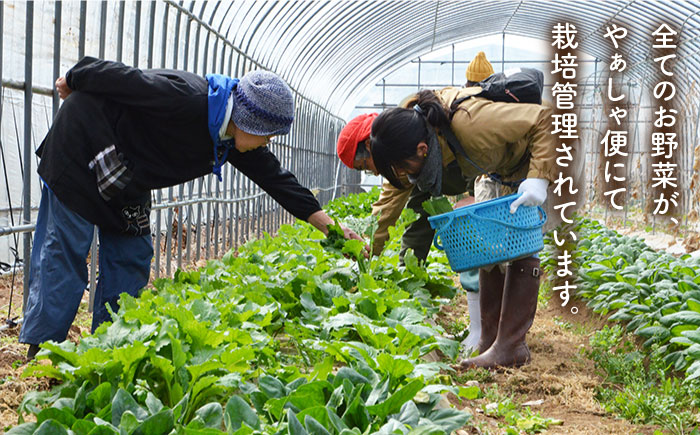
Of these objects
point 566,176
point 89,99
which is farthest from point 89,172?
point 566,176

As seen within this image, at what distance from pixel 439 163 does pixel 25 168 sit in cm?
220

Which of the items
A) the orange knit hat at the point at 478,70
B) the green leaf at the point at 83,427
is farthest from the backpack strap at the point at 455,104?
the orange knit hat at the point at 478,70

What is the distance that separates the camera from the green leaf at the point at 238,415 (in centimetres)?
197

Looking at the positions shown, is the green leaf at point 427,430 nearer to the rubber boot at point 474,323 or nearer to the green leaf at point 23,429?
the green leaf at point 23,429

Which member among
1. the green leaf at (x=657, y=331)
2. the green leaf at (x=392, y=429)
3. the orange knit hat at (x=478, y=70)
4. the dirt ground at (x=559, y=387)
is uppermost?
the orange knit hat at (x=478, y=70)

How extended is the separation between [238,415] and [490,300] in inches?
107

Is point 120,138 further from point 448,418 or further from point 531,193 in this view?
point 448,418

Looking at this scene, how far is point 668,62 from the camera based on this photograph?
38.9ft

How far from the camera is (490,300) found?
446 cm

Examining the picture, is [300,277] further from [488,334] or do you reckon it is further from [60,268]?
[488,334]

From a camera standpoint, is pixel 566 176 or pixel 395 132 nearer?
pixel 395 132

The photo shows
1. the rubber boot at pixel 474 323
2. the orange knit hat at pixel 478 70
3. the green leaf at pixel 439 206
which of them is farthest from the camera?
the orange knit hat at pixel 478 70

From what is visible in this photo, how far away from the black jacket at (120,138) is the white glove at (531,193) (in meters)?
1.48

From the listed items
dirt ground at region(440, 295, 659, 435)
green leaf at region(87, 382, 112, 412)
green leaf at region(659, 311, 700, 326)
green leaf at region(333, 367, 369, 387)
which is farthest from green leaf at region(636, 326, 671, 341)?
green leaf at region(87, 382, 112, 412)
